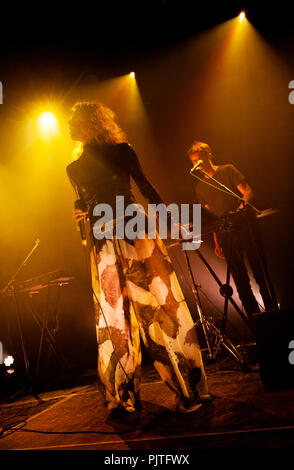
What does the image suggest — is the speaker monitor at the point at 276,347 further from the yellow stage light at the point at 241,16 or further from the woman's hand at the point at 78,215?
the yellow stage light at the point at 241,16

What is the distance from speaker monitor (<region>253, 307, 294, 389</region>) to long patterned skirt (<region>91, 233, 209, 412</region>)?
408mm

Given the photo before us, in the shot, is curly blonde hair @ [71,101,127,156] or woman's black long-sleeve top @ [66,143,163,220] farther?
curly blonde hair @ [71,101,127,156]

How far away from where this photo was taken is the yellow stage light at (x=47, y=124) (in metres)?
5.26

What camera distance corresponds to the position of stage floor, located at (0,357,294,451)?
4.05 feet

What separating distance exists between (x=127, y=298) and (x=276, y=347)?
0.98 m

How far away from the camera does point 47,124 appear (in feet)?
17.4

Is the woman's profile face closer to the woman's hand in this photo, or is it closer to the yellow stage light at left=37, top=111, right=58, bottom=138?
the woman's hand

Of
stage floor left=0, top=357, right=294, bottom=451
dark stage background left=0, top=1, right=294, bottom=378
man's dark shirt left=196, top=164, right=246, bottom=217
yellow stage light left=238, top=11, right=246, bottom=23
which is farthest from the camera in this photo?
yellow stage light left=238, top=11, right=246, bottom=23

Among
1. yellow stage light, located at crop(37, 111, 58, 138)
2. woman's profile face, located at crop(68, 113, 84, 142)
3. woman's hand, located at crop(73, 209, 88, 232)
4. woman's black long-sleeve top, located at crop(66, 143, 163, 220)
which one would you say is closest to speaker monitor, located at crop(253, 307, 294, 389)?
woman's black long-sleeve top, located at crop(66, 143, 163, 220)

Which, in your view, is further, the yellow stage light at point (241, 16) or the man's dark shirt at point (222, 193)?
the yellow stage light at point (241, 16)

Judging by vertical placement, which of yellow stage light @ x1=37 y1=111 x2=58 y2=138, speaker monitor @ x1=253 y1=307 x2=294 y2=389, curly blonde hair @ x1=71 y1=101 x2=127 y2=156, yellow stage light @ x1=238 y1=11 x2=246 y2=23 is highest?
yellow stage light @ x1=238 y1=11 x2=246 y2=23

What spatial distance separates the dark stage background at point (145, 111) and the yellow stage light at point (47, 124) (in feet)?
0.35

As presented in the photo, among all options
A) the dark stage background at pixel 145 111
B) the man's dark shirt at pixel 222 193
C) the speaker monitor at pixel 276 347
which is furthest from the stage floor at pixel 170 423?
the dark stage background at pixel 145 111

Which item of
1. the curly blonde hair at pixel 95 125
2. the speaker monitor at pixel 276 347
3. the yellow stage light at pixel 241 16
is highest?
the yellow stage light at pixel 241 16
